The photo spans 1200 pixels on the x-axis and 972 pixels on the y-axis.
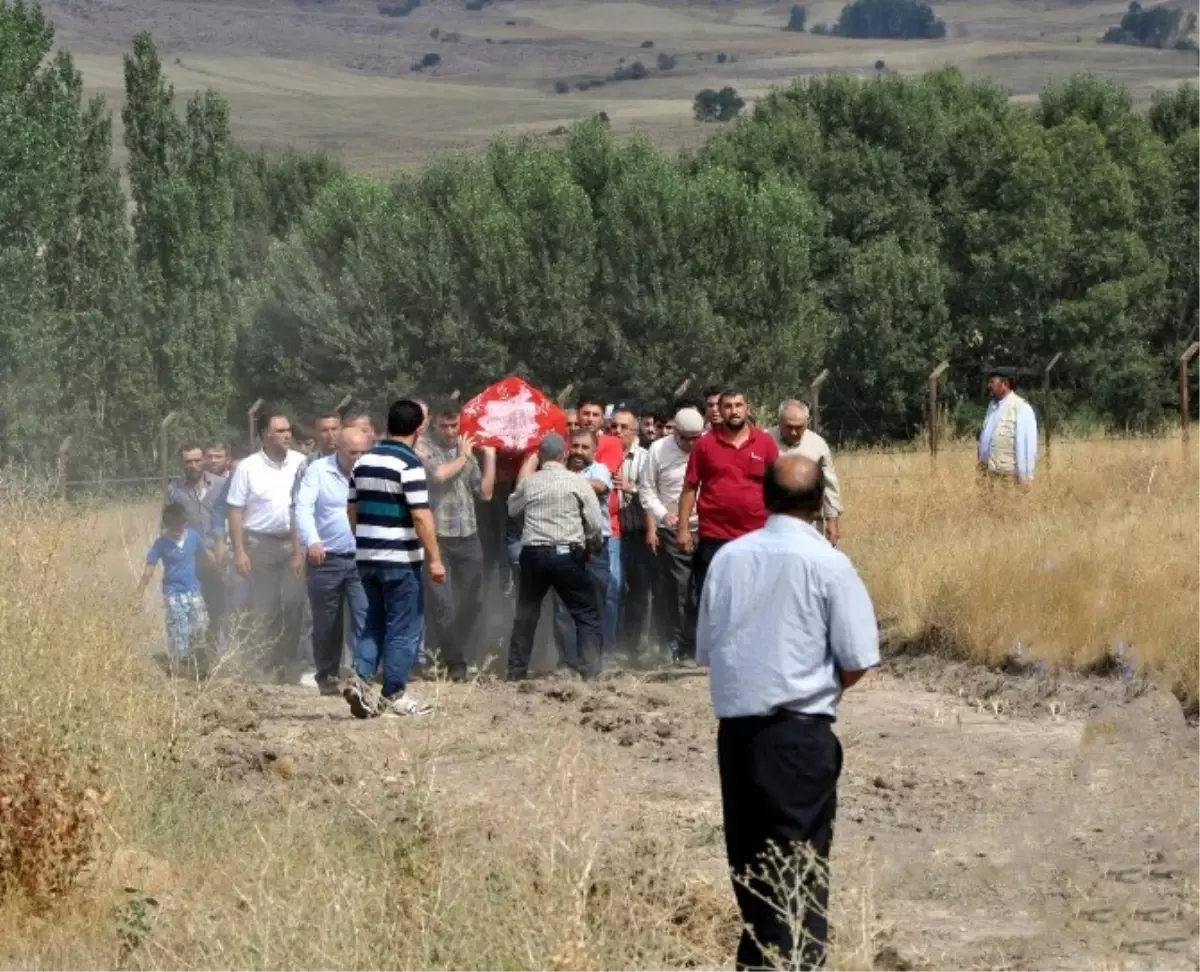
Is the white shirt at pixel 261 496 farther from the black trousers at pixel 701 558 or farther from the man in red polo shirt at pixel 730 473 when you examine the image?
the man in red polo shirt at pixel 730 473

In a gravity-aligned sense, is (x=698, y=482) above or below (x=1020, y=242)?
above

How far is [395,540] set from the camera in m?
12.3

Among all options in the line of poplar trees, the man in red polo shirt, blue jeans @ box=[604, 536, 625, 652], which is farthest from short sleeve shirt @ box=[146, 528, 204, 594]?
the line of poplar trees

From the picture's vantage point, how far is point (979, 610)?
14.6 m

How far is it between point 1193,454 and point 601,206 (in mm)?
30123

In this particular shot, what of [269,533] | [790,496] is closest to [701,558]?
[269,533]

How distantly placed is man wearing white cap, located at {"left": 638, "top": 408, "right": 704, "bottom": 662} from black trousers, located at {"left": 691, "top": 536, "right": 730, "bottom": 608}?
40 cm

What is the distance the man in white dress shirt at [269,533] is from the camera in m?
15.0

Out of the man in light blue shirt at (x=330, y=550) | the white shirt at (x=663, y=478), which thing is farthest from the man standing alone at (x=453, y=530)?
the white shirt at (x=663, y=478)

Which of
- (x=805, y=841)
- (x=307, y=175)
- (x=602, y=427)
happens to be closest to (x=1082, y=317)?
(x=307, y=175)

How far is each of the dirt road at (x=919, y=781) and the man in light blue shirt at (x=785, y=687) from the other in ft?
1.13

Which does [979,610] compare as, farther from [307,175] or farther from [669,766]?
[307,175]

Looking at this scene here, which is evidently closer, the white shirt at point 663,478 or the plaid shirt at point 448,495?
the plaid shirt at point 448,495

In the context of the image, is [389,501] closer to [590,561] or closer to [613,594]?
[590,561]
